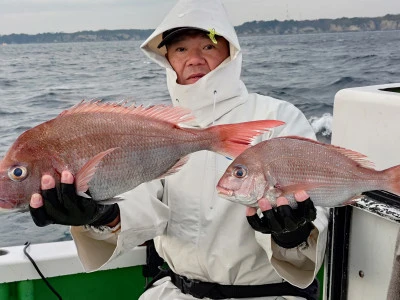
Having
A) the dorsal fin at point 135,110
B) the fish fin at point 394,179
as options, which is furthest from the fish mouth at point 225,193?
the fish fin at point 394,179

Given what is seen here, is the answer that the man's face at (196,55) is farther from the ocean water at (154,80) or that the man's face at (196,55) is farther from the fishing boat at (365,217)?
the ocean water at (154,80)

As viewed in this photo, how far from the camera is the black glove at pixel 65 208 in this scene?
5.66 ft

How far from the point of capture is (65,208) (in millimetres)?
1815

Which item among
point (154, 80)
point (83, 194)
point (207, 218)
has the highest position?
point (83, 194)

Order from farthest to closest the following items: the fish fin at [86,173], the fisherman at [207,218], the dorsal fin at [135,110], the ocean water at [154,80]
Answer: the ocean water at [154,80]
the fisherman at [207,218]
the dorsal fin at [135,110]
the fish fin at [86,173]

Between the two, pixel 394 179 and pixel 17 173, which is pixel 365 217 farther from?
pixel 17 173

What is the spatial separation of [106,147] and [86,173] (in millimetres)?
114

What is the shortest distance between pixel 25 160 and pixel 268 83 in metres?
14.4

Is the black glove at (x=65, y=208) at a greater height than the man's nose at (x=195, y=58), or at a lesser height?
lesser

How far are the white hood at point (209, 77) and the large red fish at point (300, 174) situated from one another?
707mm

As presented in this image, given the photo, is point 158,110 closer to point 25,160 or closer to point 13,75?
point 25,160

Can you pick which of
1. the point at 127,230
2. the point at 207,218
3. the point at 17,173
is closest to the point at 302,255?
the point at 207,218

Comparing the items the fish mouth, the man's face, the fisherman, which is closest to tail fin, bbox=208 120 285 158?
the fish mouth

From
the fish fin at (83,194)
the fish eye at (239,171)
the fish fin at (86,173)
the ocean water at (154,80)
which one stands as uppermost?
the fish fin at (86,173)
